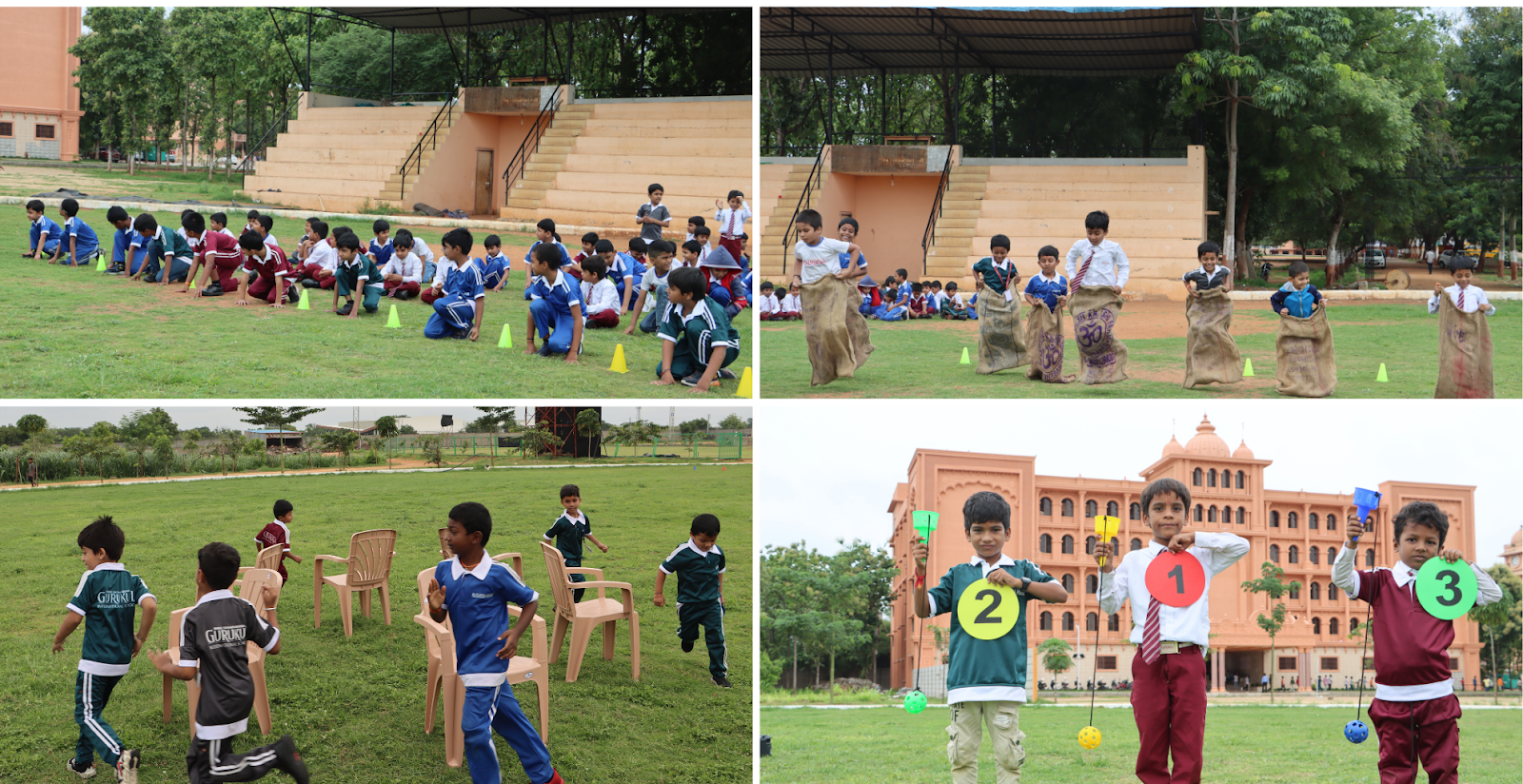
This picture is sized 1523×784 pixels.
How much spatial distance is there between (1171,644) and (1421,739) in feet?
4.20

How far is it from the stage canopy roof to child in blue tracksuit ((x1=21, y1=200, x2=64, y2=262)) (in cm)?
1484

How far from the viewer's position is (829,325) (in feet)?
32.3

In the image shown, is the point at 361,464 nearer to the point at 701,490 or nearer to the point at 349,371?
the point at 701,490

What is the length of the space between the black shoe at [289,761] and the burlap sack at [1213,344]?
8.48 meters

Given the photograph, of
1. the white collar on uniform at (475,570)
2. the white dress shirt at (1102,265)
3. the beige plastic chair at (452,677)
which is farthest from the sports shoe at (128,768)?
the white dress shirt at (1102,265)

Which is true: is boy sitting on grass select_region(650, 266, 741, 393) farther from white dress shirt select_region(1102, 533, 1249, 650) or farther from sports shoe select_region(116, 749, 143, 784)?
sports shoe select_region(116, 749, 143, 784)

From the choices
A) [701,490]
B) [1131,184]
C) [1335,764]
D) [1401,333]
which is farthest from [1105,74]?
[1335,764]

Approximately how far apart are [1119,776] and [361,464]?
1575cm

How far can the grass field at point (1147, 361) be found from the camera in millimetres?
10383

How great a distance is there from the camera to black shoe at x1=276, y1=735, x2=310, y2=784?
4.90m

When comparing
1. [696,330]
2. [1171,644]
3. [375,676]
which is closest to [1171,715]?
[1171,644]

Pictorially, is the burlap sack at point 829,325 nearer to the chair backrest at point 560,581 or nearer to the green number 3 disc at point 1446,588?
the chair backrest at point 560,581

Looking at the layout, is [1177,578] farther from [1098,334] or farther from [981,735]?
[1098,334]

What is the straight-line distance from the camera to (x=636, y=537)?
40.4 feet
